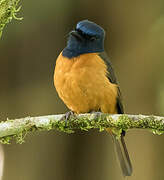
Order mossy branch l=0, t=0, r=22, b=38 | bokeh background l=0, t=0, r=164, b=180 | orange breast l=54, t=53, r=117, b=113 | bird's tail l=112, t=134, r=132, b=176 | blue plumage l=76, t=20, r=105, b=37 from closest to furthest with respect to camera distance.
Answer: mossy branch l=0, t=0, r=22, b=38, orange breast l=54, t=53, r=117, b=113, blue plumage l=76, t=20, r=105, b=37, bird's tail l=112, t=134, r=132, b=176, bokeh background l=0, t=0, r=164, b=180

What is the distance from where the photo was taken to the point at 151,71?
670 cm

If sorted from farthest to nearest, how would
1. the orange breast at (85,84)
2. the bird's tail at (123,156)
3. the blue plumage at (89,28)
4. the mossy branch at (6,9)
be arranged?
1. the bird's tail at (123,156)
2. the blue plumage at (89,28)
3. the orange breast at (85,84)
4. the mossy branch at (6,9)

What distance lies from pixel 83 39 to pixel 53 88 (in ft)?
5.61

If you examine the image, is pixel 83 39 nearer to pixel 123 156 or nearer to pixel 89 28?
pixel 89 28

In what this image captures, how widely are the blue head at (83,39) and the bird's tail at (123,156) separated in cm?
121

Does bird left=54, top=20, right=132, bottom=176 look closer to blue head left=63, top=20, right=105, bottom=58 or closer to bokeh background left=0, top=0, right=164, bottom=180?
blue head left=63, top=20, right=105, bottom=58

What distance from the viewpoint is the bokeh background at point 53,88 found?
6602 mm

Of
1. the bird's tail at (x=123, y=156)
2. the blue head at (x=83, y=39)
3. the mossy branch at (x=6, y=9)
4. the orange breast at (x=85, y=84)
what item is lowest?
the bird's tail at (x=123, y=156)

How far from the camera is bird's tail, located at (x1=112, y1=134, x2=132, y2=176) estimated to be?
5637mm

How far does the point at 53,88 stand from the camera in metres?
6.84

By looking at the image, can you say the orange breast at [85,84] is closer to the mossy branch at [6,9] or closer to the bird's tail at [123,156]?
the bird's tail at [123,156]

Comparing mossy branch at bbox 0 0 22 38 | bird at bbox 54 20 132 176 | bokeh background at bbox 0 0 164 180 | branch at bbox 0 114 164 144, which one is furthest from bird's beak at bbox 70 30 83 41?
bokeh background at bbox 0 0 164 180

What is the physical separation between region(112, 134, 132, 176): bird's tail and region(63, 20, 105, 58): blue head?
121 cm

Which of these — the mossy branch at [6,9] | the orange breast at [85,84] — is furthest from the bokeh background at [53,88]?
the mossy branch at [6,9]
